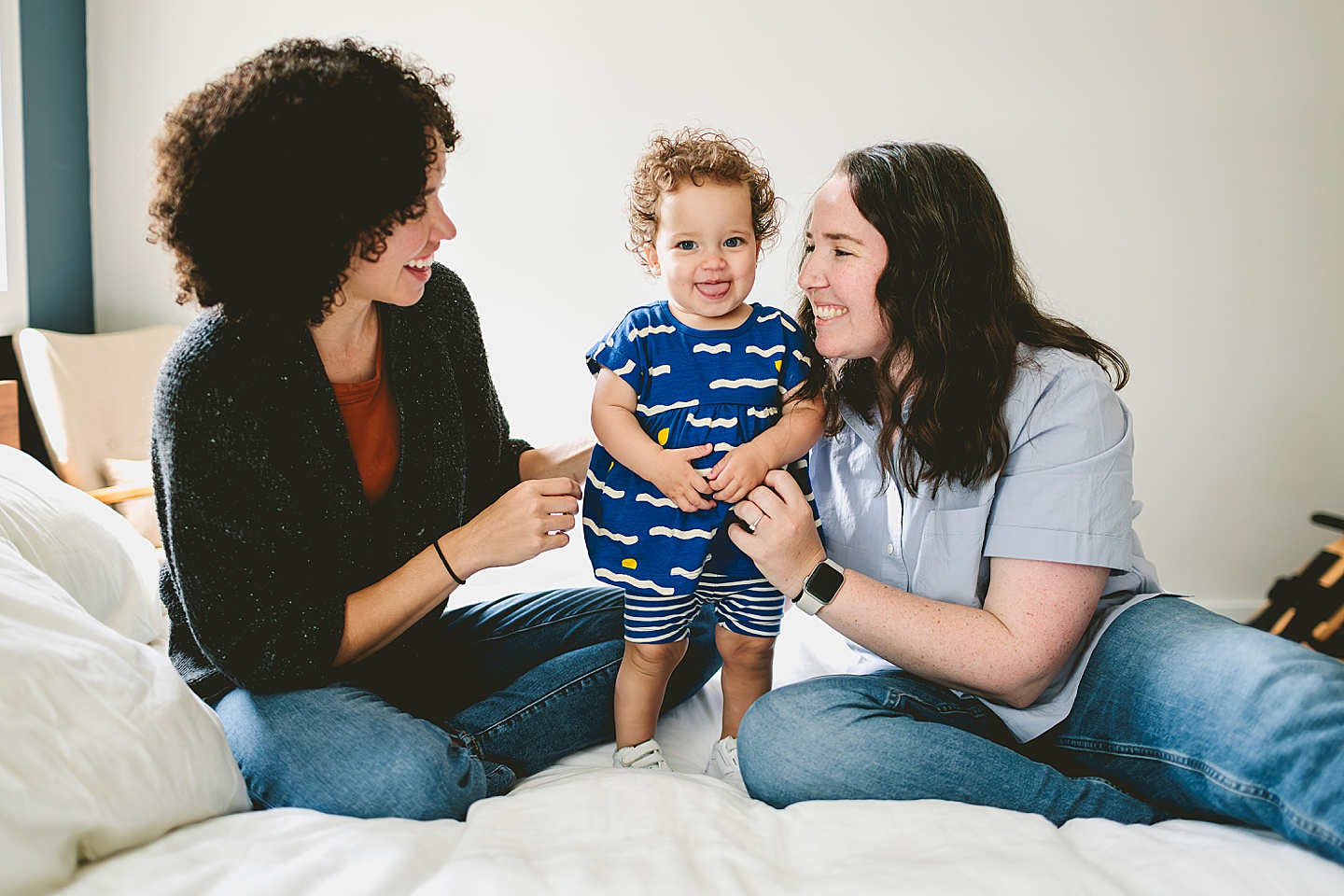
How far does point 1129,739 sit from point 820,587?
0.45 m

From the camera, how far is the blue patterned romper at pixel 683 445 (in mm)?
1471

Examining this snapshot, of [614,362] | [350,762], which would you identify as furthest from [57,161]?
[350,762]

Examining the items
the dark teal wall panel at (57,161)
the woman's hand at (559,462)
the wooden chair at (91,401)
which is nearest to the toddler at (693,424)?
the woman's hand at (559,462)

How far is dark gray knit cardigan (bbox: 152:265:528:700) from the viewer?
121 centimetres

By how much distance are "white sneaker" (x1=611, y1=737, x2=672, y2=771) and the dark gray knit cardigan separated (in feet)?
1.24

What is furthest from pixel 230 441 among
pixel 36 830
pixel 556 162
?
pixel 556 162

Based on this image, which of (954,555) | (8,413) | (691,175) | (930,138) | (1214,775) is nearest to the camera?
(1214,775)

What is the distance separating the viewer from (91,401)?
2373mm

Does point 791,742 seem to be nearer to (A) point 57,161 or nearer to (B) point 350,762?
(B) point 350,762

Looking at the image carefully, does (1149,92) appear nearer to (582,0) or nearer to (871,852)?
(582,0)

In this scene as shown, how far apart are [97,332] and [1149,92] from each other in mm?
3349

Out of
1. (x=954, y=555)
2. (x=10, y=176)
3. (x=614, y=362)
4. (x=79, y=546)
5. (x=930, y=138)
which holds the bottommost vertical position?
(x=79, y=546)

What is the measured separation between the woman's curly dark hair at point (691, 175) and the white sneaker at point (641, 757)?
0.80 meters

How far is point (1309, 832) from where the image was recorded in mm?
1028
